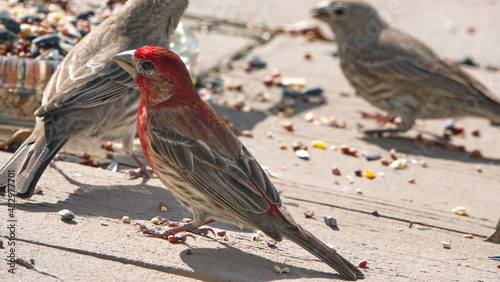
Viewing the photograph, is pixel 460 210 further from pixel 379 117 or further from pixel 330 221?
pixel 379 117

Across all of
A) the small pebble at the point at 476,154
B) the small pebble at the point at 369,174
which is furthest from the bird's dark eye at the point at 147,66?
the small pebble at the point at 476,154

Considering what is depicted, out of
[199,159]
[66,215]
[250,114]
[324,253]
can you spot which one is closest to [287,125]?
[250,114]

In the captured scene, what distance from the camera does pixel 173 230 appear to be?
456 centimetres

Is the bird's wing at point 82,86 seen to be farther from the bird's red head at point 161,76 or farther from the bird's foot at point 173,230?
the bird's foot at point 173,230

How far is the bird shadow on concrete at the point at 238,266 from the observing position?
412cm

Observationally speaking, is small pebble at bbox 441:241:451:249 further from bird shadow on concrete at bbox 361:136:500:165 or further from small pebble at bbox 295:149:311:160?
bird shadow on concrete at bbox 361:136:500:165

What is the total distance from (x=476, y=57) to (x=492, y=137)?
208cm

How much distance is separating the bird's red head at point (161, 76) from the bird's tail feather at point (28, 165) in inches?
29.3

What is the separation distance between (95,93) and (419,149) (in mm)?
3347

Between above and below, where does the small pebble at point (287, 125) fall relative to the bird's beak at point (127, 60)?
below

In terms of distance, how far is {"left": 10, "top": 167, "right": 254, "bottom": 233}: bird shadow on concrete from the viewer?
15.7 ft

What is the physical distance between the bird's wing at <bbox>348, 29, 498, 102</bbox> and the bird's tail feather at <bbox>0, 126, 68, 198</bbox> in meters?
4.07
